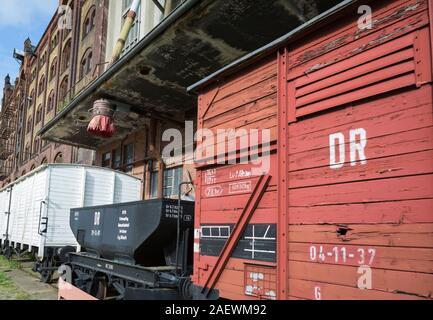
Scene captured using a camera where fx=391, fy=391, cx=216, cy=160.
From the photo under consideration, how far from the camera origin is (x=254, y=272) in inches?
169

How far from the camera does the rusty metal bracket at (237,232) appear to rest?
4.33 meters

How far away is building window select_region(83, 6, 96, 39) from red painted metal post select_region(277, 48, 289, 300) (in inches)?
878

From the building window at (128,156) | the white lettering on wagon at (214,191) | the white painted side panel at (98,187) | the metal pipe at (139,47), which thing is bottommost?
the white lettering on wagon at (214,191)

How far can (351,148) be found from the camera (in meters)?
3.53

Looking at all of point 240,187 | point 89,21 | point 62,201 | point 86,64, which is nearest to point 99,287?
point 62,201

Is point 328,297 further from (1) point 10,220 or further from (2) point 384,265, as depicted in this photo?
(1) point 10,220

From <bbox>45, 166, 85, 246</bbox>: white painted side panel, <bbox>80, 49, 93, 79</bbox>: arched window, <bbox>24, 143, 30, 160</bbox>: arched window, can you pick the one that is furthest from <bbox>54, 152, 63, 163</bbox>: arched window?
<bbox>45, 166, 85, 246</bbox>: white painted side panel

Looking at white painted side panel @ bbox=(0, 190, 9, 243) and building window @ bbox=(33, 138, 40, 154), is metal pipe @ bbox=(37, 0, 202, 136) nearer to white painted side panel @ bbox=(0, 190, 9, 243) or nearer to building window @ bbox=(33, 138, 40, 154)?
white painted side panel @ bbox=(0, 190, 9, 243)

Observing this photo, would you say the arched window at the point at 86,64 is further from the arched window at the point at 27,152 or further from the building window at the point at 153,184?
the arched window at the point at 27,152

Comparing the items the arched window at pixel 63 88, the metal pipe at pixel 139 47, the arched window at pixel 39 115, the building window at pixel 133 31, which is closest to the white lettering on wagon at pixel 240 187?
the metal pipe at pixel 139 47

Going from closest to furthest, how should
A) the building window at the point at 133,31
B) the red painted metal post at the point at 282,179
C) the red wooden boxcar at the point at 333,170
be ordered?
1. the red wooden boxcar at the point at 333,170
2. the red painted metal post at the point at 282,179
3. the building window at the point at 133,31

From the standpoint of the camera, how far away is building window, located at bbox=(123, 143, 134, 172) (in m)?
17.5

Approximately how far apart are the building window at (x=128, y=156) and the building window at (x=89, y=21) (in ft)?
33.1
